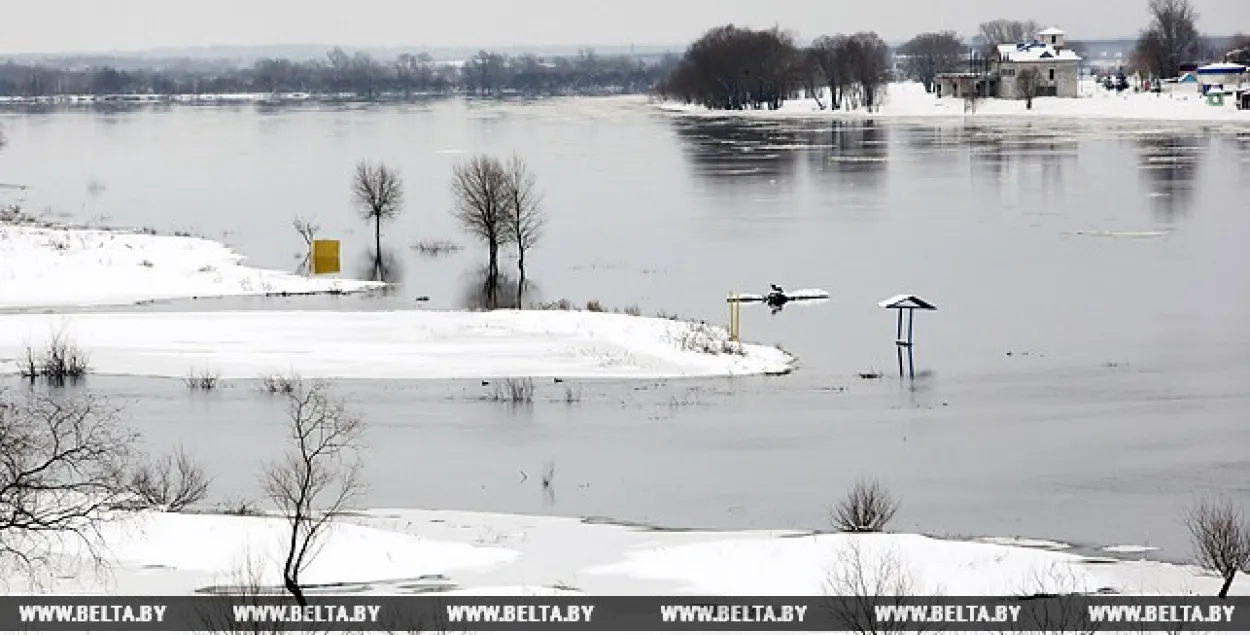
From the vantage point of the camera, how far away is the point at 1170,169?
63.6 m

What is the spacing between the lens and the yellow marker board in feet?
133

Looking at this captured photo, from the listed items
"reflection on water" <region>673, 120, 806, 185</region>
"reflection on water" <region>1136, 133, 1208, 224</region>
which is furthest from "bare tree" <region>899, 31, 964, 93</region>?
"reflection on water" <region>1136, 133, 1208, 224</region>

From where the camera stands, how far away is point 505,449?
923 inches

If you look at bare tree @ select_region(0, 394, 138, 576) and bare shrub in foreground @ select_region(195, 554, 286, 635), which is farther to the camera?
bare tree @ select_region(0, 394, 138, 576)

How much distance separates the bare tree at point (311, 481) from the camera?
599 inches

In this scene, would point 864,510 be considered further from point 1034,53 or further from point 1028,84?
point 1034,53

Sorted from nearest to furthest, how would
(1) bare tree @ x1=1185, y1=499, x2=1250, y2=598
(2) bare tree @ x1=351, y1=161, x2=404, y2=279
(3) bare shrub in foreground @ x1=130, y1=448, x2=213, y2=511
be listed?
(1) bare tree @ x1=1185, y1=499, x2=1250, y2=598
(3) bare shrub in foreground @ x1=130, y1=448, x2=213, y2=511
(2) bare tree @ x1=351, y1=161, x2=404, y2=279

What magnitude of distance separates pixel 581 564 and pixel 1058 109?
10667 cm

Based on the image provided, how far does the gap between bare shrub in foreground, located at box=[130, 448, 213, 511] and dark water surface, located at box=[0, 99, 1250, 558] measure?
49 cm

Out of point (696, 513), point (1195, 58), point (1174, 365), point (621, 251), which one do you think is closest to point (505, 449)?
point (696, 513)

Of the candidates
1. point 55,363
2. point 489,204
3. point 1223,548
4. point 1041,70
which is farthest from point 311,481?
point 1041,70

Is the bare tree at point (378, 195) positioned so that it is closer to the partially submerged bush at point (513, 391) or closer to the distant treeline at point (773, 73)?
the partially submerged bush at point (513, 391)

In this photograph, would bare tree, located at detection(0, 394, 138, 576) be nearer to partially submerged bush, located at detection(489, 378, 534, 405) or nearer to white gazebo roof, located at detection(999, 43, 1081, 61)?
partially submerged bush, located at detection(489, 378, 534, 405)

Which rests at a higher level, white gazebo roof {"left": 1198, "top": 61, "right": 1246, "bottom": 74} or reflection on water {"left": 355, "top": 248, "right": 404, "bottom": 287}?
white gazebo roof {"left": 1198, "top": 61, "right": 1246, "bottom": 74}
